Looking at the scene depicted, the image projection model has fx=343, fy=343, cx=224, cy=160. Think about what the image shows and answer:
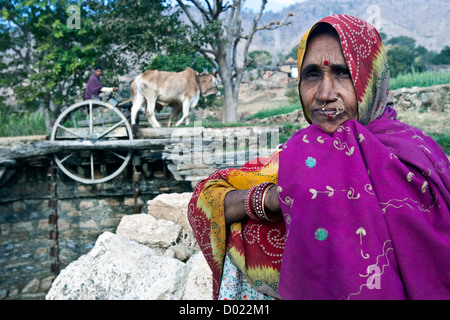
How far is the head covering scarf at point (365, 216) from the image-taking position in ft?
2.69

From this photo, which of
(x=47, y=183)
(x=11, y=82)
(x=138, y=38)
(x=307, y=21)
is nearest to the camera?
(x=47, y=183)

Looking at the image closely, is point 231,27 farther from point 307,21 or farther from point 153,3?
point 307,21

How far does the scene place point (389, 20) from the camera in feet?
293

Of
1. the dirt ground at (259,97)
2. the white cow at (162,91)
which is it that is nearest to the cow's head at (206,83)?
the white cow at (162,91)

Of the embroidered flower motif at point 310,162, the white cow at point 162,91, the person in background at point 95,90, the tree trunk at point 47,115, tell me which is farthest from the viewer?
the tree trunk at point 47,115

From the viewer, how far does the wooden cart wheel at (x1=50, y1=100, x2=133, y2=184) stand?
8562 mm

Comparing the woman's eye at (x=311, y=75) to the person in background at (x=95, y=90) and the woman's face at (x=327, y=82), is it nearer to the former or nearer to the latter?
the woman's face at (x=327, y=82)

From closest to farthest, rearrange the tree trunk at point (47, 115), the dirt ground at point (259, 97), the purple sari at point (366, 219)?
the purple sari at point (366, 219) → the tree trunk at point (47, 115) → the dirt ground at point (259, 97)

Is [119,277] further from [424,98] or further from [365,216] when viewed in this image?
[424,98]

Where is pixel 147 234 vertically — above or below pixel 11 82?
below

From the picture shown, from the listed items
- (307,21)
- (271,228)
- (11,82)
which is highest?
(307,21)
